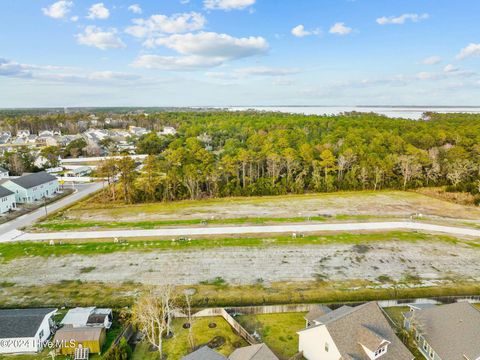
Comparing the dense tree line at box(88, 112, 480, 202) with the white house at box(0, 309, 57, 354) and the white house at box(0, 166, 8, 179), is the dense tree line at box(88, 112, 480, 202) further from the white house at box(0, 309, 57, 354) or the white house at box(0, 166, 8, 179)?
the white house at box(0, 309, 57, 354)

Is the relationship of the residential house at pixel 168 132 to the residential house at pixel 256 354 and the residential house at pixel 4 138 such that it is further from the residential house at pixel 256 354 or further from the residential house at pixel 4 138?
the residential house at pixel 256 354

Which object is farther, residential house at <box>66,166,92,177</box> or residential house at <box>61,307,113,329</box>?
residential house at <box>66,166,92,177</box>

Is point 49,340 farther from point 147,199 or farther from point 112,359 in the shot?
point 147,199

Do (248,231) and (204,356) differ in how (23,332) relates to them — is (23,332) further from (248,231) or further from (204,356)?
(248,231)

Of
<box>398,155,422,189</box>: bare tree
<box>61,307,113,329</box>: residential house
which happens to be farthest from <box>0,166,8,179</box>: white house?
<box>398,155,422,189</box>: bare tree

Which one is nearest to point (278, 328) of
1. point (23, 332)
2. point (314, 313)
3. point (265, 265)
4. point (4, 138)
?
point (314, 313)
